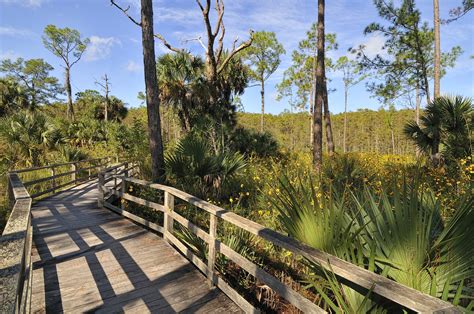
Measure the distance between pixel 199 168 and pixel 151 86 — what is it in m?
3.03

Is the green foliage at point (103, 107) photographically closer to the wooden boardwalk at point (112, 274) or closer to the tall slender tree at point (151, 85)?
the tall slender tree at point (151, 85)

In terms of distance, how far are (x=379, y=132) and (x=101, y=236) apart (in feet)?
278

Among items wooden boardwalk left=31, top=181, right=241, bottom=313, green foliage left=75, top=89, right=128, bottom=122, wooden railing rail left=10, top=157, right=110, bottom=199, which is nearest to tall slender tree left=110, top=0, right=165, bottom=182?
wooden boardwalk left=31, top=181, right=241, bottom=313

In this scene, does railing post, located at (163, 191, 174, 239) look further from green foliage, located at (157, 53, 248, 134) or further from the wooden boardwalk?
green foliage, located at (157, 53, 248, 134)

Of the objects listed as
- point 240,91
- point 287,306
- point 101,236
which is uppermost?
point 240,91

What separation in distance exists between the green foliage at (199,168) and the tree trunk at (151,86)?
2.62ft

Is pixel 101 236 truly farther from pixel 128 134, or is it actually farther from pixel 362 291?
pixel 128 134

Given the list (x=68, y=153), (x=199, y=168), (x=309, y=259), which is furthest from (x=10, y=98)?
(x=309, y=259)

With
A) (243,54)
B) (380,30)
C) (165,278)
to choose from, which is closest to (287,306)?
(165,278)

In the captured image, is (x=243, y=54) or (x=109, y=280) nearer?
(x=109, y=280)

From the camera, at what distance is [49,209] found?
745cm

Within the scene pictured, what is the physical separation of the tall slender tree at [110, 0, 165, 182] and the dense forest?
0.03 meters

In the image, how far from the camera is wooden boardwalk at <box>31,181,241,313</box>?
3.07m

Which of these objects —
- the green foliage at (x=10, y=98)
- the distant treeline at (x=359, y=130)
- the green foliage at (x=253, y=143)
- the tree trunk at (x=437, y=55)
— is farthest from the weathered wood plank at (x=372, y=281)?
the distant treeline at (x=359, y=130)
